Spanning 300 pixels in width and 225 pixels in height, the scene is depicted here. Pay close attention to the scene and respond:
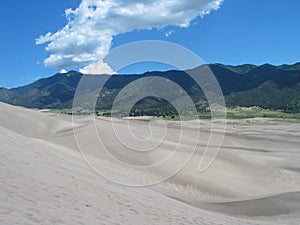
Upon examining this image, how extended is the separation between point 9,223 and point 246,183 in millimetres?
20533

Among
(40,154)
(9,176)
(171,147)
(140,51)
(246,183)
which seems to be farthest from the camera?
(171,147)

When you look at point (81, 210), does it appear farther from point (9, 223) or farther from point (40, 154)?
point (40, 154)

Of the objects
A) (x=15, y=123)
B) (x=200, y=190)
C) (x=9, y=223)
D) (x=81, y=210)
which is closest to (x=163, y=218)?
(x=81, y=210)

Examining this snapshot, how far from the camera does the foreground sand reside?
8781 millimetres

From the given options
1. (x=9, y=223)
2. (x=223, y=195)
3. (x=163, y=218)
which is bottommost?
(x=223, y=195)

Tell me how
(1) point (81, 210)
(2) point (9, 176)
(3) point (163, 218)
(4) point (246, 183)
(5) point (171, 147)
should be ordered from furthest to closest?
(5) point (171, 147)
(4) point (246, 183)
(3) point (163, 218)
(2) point (9, 176)
(1) point (81, 210)

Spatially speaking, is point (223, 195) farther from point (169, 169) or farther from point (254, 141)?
point (254, 141)

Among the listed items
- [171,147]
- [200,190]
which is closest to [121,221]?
[200,190]

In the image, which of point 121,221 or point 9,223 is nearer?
point 9,223

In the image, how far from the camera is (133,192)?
14078 mm

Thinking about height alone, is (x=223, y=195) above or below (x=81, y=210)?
below

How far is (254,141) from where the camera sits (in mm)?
48531

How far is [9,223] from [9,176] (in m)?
3.72

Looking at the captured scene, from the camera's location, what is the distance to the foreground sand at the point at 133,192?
8.78 m
